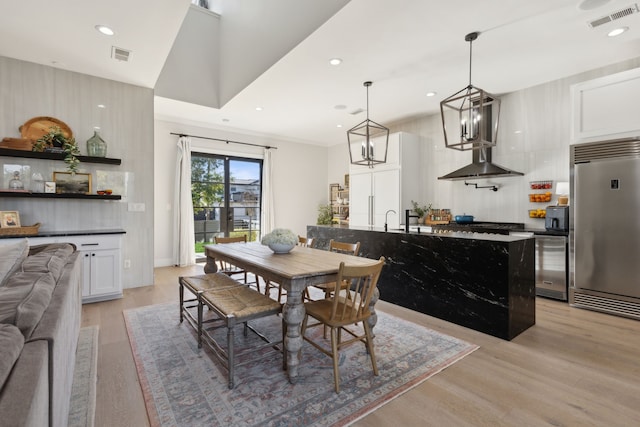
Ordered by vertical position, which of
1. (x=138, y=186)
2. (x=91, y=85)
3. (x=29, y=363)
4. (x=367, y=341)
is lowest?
(x=367, y=341)

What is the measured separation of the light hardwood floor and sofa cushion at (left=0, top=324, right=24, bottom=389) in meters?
1.10

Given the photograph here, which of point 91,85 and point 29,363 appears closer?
point 29,363

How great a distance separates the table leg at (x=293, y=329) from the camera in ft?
6.75

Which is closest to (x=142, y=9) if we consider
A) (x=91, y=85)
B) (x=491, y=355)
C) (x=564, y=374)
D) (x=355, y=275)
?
(x=91, y=85)

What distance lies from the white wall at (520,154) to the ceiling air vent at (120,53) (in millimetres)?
4771

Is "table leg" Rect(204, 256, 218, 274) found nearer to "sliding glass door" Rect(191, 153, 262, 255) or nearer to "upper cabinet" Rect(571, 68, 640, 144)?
"sliding glass door" Rect(191, 153, 262, 255)

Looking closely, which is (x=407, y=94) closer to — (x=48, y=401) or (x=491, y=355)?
(x=491, y=355)

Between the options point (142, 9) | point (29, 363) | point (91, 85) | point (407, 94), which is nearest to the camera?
point (29, 363)

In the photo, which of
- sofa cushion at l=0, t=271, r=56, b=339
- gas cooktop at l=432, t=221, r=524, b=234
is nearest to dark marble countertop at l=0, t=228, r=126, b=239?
sofa cushion at l=0, t=271, r=56, b=339

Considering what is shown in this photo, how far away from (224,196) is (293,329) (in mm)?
5119

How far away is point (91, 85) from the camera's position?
4.04 meters

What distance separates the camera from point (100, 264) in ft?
12.3

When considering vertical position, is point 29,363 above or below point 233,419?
above

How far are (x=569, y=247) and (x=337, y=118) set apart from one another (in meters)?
4.02
